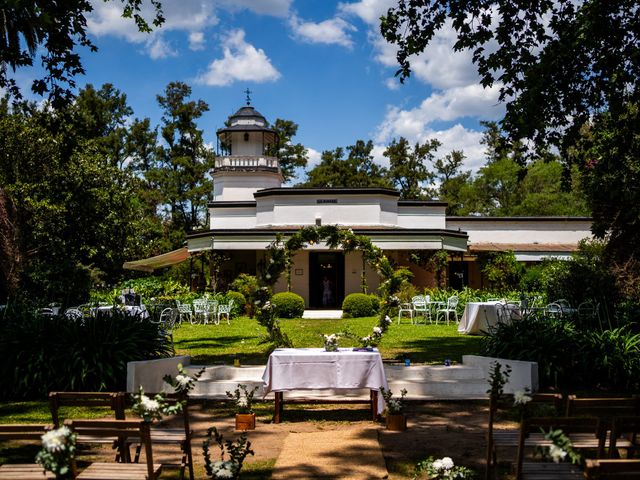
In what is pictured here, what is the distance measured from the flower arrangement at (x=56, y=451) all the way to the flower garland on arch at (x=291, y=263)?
6.90 m

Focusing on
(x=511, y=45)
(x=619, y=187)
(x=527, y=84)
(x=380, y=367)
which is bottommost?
(x=380, y=367)

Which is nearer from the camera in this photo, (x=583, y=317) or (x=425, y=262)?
(x=583, y=317)

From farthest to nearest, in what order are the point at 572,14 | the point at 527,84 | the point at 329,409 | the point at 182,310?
the point at 182,310 → the point at 572,14 → the point at 527,84 → the point at 329,409

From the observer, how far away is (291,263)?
39.7 feet

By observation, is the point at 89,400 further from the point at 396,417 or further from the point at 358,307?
the point at 358,307

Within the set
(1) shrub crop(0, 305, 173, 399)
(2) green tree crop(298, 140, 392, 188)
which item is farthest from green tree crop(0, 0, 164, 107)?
(2) green tree crop(298, 140, 392, 188)

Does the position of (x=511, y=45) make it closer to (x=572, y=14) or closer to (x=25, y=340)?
(x=572, y=14)

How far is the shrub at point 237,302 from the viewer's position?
26250 mm

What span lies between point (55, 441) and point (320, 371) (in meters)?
5.48

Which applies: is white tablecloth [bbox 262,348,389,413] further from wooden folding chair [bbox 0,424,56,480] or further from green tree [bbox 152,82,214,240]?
green tree [bbox 152,82,214,240]

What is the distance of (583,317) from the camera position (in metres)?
14.0

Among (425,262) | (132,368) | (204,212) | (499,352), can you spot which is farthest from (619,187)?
(204,212)

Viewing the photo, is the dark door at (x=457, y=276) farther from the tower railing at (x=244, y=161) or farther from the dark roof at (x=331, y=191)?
the tower railing at (x=244, y=161)

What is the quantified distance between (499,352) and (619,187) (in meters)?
3.83
